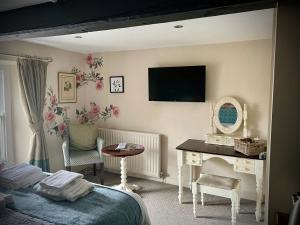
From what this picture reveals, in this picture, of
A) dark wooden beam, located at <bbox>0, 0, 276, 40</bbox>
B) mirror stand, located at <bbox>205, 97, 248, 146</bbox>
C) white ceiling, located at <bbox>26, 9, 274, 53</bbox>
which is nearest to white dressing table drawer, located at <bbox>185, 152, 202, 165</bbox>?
mirror stand, located at <bbox>205, 97, 248, 146</bbox>

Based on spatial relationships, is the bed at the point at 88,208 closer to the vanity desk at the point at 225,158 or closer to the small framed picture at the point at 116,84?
the vanity desk at the point at 225,158

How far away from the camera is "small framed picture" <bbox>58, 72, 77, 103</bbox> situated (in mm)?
3715

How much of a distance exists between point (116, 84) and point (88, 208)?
8.50 ft

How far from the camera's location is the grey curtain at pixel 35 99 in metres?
3.08

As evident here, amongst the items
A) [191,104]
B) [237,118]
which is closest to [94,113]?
[191,104]

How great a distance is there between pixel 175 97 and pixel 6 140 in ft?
7.60

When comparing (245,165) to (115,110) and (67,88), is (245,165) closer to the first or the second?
(115,110)

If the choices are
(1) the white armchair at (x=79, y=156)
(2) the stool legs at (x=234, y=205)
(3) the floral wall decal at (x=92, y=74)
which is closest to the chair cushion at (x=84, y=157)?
(1) the white armchair at (x=79, y=156)

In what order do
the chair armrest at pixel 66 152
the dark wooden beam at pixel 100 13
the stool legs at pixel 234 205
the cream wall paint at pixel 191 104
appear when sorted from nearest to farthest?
1. the dark wooden beam at pixel 100 13
2. the stool legs at pixel 234 205
3. the cream wall paint at pixel 191 104
4. the chair armrest at pixel 66 152

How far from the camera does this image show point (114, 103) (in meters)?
4.05

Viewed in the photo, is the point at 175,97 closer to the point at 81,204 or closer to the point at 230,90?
the point at 230,90

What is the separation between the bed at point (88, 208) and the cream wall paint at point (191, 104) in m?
1.79

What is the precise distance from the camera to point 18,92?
3.11 m

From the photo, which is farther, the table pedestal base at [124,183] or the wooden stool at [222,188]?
the table pedestal base at [124,183]
